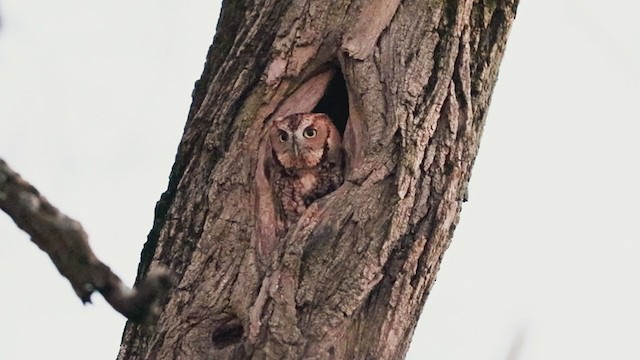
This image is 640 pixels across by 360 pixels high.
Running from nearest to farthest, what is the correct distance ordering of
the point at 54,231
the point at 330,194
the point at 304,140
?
the point at 54,231 < the point at 330,194 < the point at 304,140

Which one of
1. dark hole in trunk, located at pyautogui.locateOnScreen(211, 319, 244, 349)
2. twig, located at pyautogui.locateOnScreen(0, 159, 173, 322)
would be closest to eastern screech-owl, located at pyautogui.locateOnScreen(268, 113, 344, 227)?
dark hole in trunk, located at pyautogui.locateOnScreen(211, 319, 244, 349)

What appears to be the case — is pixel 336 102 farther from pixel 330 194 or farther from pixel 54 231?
pixel 54 231

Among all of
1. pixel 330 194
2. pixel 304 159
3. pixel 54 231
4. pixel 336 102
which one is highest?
pixel 336 102

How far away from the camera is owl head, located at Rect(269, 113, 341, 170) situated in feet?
14.3

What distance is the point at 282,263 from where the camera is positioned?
3.72 m

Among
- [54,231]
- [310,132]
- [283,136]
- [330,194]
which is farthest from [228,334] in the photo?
[54,231]

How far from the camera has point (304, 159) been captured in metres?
4.74

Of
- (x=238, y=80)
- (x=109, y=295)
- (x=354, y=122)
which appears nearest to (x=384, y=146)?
(x=354, y=122)

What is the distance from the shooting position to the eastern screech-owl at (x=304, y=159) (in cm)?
430

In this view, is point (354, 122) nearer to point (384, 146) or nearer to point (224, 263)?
point (384, 146)

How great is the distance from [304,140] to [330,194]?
64cm

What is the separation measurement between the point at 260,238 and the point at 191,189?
0.28 m

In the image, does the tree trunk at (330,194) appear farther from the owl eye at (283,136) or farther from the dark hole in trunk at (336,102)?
the owl eye at (283,136)

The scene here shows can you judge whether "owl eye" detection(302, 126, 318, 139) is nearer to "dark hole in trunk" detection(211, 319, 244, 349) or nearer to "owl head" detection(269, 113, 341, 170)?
"owl head" detection(269, 113, 341, 170)
